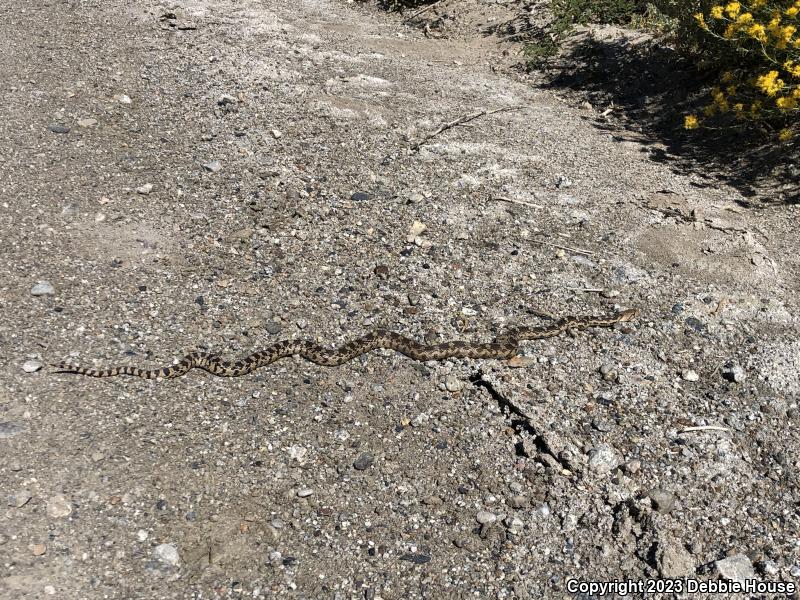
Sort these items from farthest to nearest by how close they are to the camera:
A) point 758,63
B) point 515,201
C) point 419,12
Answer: point 419,12 → point 758,63 → point 515,201

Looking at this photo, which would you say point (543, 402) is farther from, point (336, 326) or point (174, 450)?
point (174, 450)

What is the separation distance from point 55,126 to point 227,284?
13.5ft

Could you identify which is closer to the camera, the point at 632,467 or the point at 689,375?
the point at 632,467

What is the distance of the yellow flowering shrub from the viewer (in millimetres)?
8828

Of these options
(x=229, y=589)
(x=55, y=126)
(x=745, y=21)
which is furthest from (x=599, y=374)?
(x=55, y=126)

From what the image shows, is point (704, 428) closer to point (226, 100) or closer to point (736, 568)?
point (736, 568)

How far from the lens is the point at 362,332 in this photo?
7.07 m

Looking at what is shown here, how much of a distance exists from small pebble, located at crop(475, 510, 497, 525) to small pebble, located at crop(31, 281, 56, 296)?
14.9ft

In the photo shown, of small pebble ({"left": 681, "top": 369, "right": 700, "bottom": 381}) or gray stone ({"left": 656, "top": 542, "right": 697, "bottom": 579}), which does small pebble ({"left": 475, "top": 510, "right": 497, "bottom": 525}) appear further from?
small pebble ({"left": 681, "top": 369, "right": 700, "bottom": 381})

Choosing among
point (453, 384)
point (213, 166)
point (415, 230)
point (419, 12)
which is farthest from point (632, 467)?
point (419, 12)

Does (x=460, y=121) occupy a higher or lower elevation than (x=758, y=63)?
lower

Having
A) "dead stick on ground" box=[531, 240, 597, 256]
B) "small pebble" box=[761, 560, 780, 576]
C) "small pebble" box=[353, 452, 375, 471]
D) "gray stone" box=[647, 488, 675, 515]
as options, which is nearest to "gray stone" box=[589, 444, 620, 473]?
"gray stone" box=[647, 488, 675, 515]

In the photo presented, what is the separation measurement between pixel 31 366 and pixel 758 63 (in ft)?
32.0

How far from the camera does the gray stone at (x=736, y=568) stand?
4934mm
